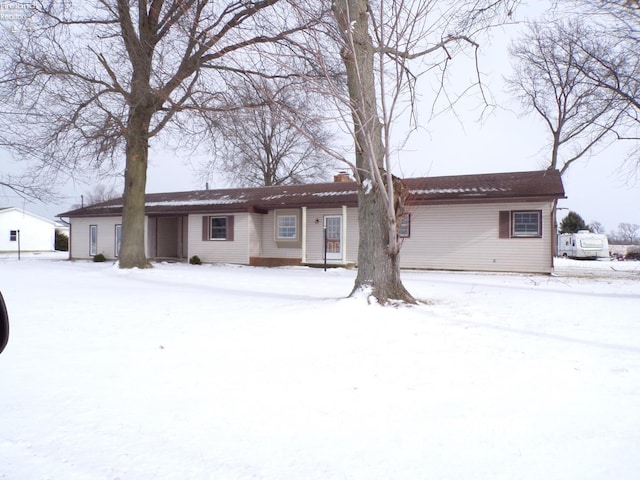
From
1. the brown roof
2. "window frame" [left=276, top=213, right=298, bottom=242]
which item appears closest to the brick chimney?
the brown roof

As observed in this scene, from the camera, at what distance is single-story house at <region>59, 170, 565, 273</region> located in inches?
659

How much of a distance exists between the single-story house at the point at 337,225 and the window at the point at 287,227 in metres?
0.04

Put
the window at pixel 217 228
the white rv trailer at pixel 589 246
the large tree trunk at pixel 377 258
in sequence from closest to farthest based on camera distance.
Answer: the large tree trunk at pixel 377 258, the window at pixel 217 228, the white rv trailer at pixel 589 246

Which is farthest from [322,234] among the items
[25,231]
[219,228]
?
[25,231]

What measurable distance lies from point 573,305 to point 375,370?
577 centimetres

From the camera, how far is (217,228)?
21.7m

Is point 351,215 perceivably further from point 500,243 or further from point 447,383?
point 447,383

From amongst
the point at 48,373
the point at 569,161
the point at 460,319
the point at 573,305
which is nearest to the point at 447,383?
the point at 460,319

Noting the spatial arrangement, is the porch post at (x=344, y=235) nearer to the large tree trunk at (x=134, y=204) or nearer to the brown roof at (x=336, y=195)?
the brown roof at (x=336, y=195)

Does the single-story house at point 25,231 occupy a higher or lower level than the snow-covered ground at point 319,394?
higher

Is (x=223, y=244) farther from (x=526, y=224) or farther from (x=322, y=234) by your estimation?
(x=526, y=224)

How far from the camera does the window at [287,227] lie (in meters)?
20.6

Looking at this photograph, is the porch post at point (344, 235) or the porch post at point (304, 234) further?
the porch post at point (304, 234)

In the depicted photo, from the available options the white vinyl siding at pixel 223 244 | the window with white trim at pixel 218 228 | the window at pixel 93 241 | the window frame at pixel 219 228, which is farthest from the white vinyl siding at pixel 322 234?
the window at pixel 93 241
